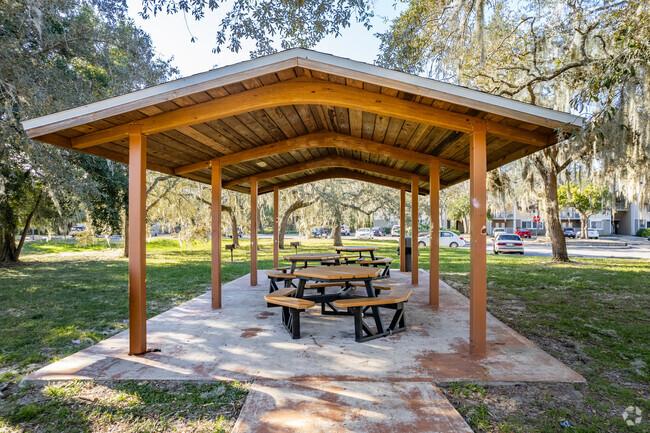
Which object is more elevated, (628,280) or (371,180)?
(371,180)

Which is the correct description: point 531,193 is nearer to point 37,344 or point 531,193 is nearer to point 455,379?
point 455,379

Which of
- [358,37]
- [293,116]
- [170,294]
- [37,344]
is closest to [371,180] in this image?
[358,37]

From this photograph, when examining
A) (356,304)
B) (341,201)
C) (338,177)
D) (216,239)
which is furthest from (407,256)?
(341,201)

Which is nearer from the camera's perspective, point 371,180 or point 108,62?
point 108,62

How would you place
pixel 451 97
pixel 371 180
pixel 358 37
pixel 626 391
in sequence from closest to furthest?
pixel 626 391 < pixel 451 97 < pixel 358 37 < pixel 371 180

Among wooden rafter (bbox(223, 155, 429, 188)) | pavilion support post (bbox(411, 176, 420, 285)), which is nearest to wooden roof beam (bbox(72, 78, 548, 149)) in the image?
wooden rafter (bbox(223, 155, 429, 188))

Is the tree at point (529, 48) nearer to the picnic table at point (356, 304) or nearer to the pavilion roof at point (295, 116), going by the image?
the pavilion roof at point (295, 116)

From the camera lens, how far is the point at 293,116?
4.67 m

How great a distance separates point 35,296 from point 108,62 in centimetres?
511

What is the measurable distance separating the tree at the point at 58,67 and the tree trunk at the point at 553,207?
40.0ft

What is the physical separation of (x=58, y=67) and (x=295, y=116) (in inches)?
221

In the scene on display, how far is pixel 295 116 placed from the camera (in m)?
4.69

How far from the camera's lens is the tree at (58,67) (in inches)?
231

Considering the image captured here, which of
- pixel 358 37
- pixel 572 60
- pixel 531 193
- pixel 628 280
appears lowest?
pixel 628 280
